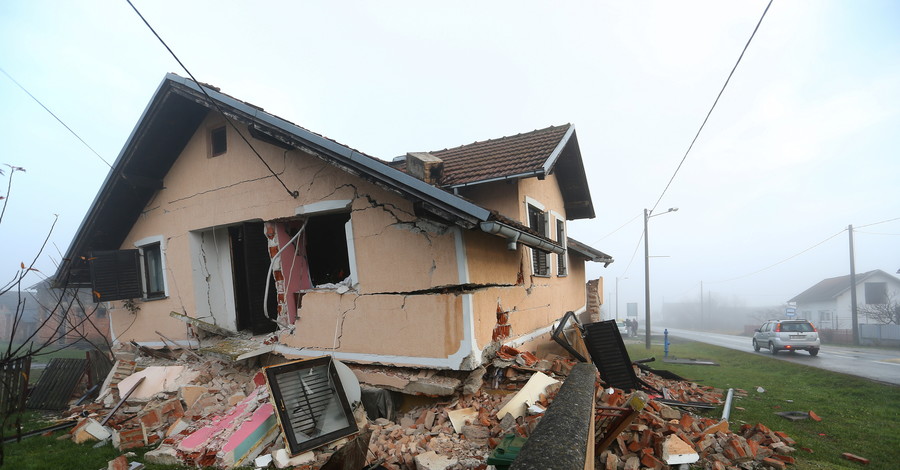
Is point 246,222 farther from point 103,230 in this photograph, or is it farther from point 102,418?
point 103,230

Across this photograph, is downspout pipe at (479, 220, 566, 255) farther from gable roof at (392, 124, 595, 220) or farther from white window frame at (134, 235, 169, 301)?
white window frame at (134, 235, 169, 301)

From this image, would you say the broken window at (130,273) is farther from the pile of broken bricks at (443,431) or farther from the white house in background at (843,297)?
the white house in background at (843,297)

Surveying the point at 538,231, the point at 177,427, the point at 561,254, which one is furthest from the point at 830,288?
the point at 177,427

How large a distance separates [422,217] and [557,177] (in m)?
6.78

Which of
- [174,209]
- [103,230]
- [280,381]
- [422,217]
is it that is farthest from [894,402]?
[103,230]

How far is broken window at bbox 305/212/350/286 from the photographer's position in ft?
29.7

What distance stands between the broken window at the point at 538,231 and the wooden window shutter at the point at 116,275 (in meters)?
8.94

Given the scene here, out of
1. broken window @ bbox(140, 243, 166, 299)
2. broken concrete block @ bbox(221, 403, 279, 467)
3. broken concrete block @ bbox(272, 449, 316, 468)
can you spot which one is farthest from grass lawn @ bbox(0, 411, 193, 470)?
broken window @ bbox(140, 243, 166, 299)

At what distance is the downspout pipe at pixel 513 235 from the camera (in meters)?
5.01

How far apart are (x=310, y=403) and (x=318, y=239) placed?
177 inches

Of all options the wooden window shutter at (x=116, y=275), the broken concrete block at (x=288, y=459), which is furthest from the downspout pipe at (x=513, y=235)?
the wooden window shutter at (x=116, y=275)

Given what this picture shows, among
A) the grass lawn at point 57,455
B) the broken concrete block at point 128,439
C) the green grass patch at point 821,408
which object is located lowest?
the green grass patch at point 821,408

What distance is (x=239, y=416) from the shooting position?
552 cm

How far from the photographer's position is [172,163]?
916 cm
